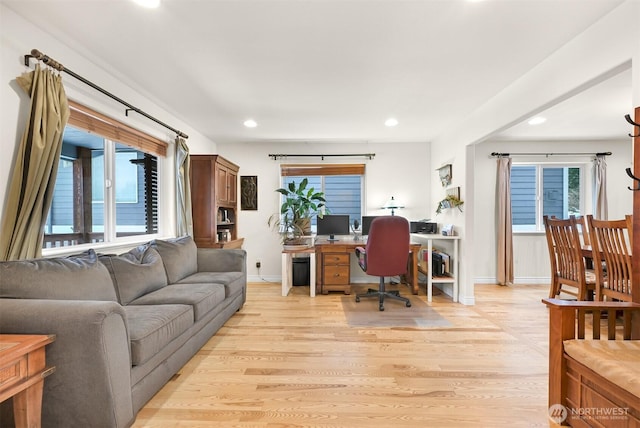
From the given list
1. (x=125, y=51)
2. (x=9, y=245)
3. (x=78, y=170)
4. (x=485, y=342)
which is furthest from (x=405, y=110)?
(x=9, y=245)

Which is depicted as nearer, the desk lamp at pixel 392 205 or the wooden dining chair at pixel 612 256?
the wooden dining chair at pixel 612 256

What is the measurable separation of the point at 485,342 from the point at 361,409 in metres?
1.50

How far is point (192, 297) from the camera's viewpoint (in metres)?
2.25

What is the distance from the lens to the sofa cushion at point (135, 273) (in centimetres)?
217

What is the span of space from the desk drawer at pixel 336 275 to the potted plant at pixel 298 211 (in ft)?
2.32

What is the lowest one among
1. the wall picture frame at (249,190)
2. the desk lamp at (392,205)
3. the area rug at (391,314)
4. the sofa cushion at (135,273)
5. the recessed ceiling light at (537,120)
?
the area rug at (391,314)

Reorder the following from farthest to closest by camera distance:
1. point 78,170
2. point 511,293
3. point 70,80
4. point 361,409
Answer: point 511,293
point 78,170
point 70,80
point 361,409

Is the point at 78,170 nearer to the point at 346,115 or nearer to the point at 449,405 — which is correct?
the point at 346,115

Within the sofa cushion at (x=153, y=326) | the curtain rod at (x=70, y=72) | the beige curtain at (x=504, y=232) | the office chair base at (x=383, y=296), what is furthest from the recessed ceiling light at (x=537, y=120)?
the curtain rod at (x=70, y=72)

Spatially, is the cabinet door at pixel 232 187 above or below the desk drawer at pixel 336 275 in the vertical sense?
above

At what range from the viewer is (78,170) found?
248 cm

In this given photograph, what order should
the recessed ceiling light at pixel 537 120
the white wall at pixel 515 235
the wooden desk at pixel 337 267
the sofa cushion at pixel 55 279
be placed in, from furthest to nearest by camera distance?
the white wall at pixel 515 235
the wooden desk at pixel 337 267
the recessed ceiling light at pixel 537 120
the sofa cushion at pixel 55 279

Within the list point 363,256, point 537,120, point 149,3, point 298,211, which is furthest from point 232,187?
point 537,120

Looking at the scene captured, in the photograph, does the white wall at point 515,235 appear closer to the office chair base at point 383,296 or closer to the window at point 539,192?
the window at point 539,192
